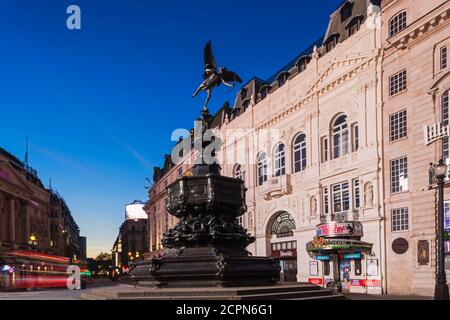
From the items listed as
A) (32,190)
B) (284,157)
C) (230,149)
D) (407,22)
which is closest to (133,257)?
(32,190)

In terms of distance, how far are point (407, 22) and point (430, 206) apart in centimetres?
1200

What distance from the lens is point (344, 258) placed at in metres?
38.9

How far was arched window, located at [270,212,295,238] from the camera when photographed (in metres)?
47.6

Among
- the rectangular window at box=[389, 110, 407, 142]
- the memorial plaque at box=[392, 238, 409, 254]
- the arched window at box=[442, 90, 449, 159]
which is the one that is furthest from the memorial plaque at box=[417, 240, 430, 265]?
the rectangular window at box=[389, 110, 407, 142]

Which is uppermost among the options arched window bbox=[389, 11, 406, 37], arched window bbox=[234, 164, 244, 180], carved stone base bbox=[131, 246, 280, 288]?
arched window bbox=[389, 11, 406, 37]

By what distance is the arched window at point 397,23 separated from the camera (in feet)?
112

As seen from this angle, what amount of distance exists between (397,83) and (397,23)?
401cm

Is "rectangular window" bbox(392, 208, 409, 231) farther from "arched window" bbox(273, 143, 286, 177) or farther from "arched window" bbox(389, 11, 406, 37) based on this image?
"arched window" bbox(273, 143, 286, 177)

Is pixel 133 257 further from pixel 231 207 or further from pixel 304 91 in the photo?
pixel 231 207

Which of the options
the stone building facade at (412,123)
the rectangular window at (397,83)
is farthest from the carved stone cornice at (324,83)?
the rectangular window at (397,83)

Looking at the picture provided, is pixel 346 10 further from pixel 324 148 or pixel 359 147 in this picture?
pixel 359 147

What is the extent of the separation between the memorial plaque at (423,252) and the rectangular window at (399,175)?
3.92 meters

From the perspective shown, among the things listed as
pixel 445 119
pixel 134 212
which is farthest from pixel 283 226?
pixel 134 212

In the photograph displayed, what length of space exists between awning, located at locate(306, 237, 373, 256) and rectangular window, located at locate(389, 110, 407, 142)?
758 cm
